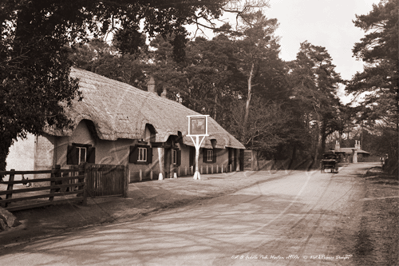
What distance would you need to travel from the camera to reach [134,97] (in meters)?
24.3

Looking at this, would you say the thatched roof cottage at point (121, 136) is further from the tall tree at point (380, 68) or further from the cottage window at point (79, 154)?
the tall tree at point (380, 68)

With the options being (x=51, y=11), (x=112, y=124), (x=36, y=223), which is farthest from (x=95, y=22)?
(x=112, y=124)

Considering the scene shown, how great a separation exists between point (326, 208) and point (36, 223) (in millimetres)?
8307

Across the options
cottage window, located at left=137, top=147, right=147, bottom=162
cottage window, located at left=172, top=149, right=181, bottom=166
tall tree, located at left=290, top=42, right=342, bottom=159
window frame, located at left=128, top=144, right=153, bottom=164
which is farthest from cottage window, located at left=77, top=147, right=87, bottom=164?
tall tree, located at left=290, top=42, right=342, bottom=159

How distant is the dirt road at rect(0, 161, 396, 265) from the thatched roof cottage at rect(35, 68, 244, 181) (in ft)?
24.6

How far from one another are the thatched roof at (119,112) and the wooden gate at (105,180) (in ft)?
7.29

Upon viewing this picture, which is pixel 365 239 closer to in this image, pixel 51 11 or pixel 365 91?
pixel 51 11

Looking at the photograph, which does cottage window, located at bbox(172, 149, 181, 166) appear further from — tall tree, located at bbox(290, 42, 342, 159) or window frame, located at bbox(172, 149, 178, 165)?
tall tree, located at bbox(290, 42, 342, 159)

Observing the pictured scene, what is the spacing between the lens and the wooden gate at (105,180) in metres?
12.0

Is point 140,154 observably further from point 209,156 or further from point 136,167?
point 209,156

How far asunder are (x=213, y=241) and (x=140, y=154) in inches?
611

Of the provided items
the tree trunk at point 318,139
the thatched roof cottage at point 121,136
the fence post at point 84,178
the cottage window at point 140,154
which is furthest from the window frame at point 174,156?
the tree trunk at point 318,139

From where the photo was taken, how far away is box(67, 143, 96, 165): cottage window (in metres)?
16.1

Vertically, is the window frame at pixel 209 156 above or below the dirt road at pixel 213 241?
above
